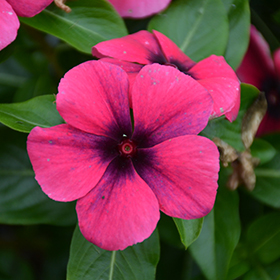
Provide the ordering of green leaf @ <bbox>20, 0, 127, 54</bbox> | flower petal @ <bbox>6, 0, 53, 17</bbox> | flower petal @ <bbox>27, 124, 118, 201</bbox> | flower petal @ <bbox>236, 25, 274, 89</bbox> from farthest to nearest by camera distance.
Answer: flower petal @ <bbox>236, 25, 274, 89</bbox>, green leaf @ <bbox>20, 0, 127, 54</bbox>, flower petal @ <bbox>6, 0, 53, 17</bbox>, flower petal @ <bbox>27, 124, 118, 201</bbox>

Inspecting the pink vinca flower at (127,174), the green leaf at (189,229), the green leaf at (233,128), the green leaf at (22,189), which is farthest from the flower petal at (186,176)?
the green leaf at (22,189)

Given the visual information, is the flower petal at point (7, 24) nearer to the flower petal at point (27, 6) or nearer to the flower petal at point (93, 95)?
the flower petal at point (27, 6)

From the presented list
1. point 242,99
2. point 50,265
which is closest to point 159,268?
point 50,265

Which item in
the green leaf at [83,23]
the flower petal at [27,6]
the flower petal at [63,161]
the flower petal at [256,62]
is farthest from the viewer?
the flower petal at [256,62]

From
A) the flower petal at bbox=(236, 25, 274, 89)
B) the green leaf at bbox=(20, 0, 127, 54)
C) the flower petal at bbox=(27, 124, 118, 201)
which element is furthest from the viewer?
the flower petal at bbox=(236, 25, 274, 89)

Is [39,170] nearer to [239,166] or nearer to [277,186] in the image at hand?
[239,166]

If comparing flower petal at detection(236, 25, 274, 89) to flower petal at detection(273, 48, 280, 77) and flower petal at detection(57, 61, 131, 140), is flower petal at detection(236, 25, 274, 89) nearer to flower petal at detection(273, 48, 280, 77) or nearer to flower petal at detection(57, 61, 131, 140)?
flower petal at detection(273, 48, 280, 77)

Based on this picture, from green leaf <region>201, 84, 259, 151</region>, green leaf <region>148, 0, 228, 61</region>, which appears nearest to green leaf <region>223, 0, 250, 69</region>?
green leaf <region>148, 0, 228, 61</region>
